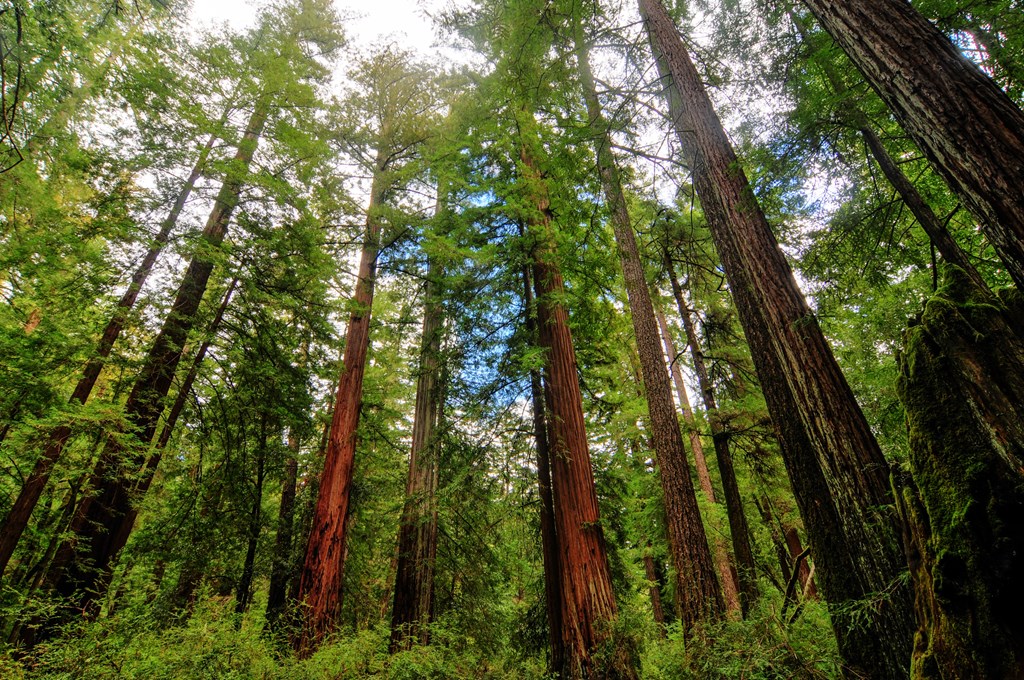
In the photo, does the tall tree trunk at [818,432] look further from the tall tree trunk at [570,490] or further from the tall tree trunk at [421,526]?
the tall tree trunk at [421,526]

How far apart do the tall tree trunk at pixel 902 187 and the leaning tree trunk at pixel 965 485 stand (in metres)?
2.82

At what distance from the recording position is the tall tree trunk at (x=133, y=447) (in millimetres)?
6273

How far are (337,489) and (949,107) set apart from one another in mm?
8390

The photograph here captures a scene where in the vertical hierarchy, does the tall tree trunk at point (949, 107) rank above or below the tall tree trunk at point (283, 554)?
above

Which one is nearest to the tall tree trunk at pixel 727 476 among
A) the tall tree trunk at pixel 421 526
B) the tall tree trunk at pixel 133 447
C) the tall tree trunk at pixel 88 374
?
the tall tree trunk at pixel 421 526

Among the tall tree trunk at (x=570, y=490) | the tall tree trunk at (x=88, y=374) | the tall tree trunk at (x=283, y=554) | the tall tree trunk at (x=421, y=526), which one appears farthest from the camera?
the tall tree trunk at (x=283, y=554)

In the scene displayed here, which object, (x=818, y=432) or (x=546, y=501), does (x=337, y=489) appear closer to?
(x=546, y=501)

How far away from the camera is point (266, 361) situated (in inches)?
319

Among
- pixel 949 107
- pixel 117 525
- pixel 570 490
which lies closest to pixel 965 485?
pixel 949 107

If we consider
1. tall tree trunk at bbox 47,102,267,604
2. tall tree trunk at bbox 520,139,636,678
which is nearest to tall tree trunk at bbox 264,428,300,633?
tall tree trunk at bbox 47,102,267,604

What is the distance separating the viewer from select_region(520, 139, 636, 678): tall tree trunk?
5188 millimetres

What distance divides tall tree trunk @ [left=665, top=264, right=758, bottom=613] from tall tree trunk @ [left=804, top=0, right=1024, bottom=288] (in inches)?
208

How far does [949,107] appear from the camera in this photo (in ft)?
7.58

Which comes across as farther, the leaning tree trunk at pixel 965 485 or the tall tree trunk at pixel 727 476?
the tall tree trunk at pixel 727 476
